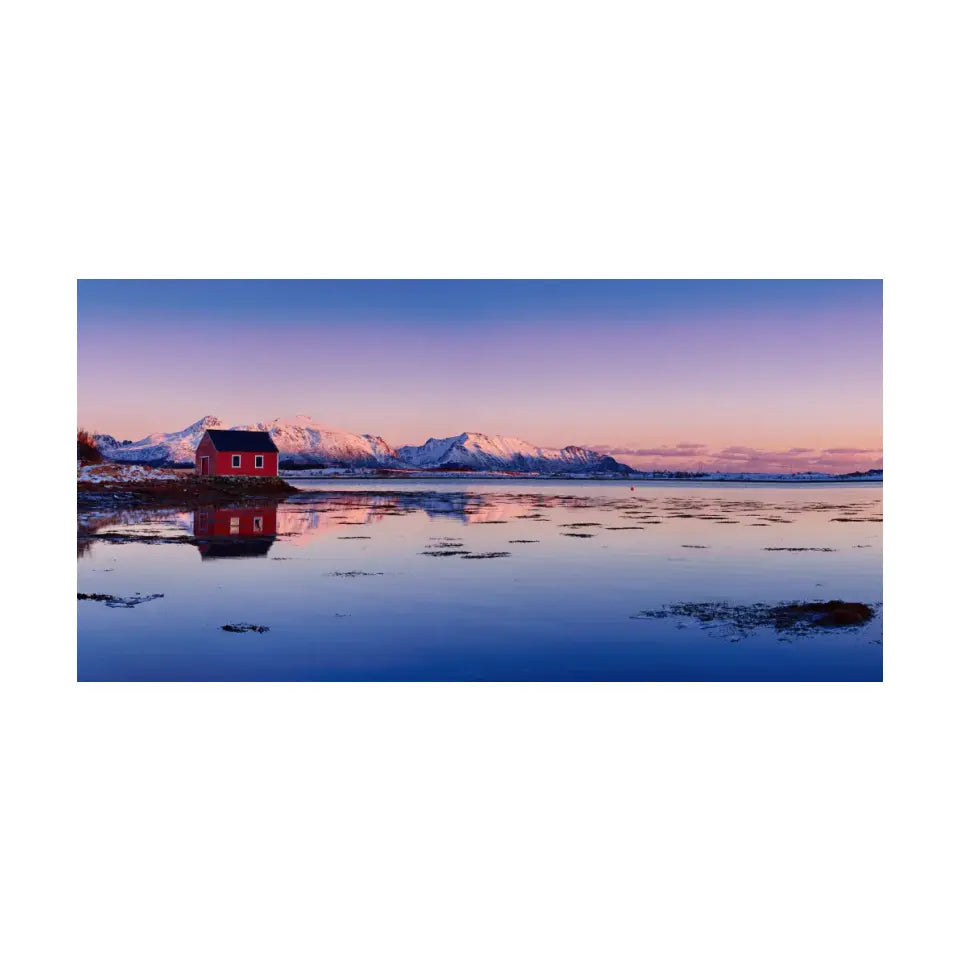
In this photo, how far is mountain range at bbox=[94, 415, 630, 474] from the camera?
54.2ft

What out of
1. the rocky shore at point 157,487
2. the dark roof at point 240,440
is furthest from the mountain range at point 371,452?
the rocky shore at point 157,487

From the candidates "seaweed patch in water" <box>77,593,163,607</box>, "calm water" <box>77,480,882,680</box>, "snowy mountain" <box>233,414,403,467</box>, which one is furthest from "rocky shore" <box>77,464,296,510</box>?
"seaweed patch in water" <box>77,593,163,607</box>

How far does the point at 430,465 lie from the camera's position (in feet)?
58.6

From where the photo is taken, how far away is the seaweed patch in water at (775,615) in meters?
13.5

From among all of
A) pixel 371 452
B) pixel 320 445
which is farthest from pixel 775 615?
pixel 320 445

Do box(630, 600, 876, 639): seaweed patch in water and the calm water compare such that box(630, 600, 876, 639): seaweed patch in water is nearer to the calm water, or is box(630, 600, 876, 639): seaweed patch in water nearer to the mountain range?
the calm water

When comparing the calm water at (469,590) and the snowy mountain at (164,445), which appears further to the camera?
the snowy mountain at (164,445)

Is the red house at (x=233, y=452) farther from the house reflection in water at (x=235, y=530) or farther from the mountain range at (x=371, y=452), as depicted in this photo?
the house reflection in water at (x=235, y=530)

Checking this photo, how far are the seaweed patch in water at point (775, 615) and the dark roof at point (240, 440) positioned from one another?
25.8 feet

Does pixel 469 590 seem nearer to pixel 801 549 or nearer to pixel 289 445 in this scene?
pixel 289 445

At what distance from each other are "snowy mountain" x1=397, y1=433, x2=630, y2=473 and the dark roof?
8.68 feet

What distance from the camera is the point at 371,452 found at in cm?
1766
